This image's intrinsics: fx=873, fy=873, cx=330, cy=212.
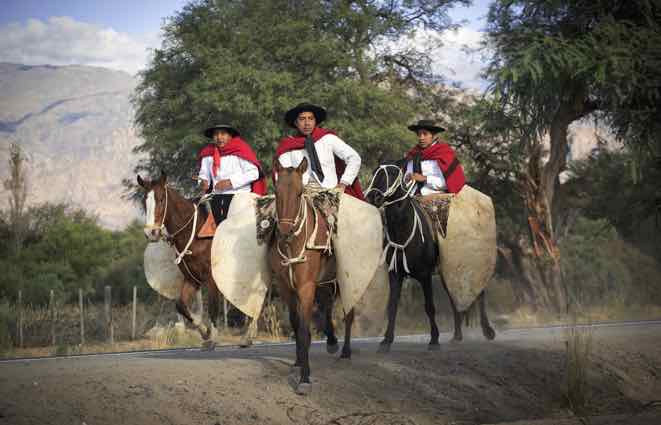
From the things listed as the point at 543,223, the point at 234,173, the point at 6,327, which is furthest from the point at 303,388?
the point at 543,223

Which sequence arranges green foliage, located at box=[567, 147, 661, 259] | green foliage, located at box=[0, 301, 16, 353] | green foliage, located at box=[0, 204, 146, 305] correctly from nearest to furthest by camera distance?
green foliage, located at box=[0, 301, 16, 353] < green foliage, located at box=[567, 147, 661, 259] < green foliage, located at box=[0, 204, 146, 305]

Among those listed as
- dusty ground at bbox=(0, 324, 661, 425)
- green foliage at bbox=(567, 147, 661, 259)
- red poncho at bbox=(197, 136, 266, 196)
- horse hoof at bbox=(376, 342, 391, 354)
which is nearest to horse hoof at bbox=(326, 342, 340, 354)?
dusty ground at bbox=(0, 324, 661, 425)

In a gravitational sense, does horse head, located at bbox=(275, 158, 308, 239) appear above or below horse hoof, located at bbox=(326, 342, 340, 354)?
above

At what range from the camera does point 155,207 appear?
40.3 ft

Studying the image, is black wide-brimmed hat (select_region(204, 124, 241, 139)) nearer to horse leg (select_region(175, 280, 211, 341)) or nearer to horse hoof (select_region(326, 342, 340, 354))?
horse leg (select_region(175, 280, 211, 341))

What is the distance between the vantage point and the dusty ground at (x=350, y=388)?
798 centimetres

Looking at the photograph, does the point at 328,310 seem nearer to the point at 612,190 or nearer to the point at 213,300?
the point at 213,300

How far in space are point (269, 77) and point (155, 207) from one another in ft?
44.2

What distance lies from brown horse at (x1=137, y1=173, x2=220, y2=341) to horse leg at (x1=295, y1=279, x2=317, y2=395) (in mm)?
3630

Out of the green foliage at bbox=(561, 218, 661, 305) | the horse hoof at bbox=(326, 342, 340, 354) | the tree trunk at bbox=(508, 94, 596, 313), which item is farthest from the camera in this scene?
the green foliage at bbox=(561, 218, 661, 305)

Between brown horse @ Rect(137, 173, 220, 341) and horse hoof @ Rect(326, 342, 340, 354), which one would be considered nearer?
horse hoof @ Rect(326, 342, 340, 354)

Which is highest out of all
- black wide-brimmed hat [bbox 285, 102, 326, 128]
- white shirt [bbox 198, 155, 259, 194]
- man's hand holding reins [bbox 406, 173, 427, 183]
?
black wide-brimmed hat [bbox 285, 102, 326, 128]

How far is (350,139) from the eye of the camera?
25234mm

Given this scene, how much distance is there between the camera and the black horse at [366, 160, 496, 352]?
11.9 m
